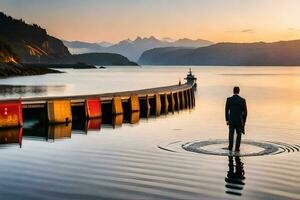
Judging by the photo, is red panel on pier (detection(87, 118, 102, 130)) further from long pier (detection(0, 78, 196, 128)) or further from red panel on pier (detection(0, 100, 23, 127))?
red panel on pier (detection(0, 100, 23, 127))

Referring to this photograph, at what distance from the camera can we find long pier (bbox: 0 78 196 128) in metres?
32.1

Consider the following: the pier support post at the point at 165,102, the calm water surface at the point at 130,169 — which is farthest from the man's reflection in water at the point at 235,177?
the pier support post at the point at 165,102

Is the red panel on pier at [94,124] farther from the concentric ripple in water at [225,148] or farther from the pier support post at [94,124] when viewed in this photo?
the concentric ripple in water at [225,148]

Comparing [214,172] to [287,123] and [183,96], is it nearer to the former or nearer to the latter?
[287,123]

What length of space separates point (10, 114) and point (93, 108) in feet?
28.3

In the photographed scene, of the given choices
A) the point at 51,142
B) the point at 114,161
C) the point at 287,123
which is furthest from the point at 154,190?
the point at 287,123

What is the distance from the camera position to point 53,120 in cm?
3469

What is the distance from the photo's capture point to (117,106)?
140 ft

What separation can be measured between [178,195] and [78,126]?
19.9 meters

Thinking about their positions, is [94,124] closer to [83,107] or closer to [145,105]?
[83,107]

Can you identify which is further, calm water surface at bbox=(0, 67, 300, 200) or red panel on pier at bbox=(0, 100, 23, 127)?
red panel on pier at bbox=(0, 100, 23, 127)

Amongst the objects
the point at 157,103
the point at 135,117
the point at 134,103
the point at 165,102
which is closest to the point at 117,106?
the point at 135,117

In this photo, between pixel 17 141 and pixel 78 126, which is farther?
pixel 78 126

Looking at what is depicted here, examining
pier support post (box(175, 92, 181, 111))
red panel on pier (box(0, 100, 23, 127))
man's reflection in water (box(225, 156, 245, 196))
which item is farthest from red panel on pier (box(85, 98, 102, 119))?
man's reflection in water (box(225, 156, 245, 196))
